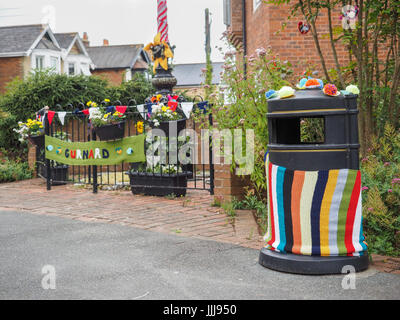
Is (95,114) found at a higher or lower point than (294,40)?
lower

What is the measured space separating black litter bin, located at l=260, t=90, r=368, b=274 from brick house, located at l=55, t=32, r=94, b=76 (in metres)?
35.6

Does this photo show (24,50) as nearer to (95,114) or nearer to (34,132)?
(34,132)

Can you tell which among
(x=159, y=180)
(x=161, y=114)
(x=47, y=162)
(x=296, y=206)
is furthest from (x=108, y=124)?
(x=296, y=206)

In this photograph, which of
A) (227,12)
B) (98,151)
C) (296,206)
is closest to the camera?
(296,206)

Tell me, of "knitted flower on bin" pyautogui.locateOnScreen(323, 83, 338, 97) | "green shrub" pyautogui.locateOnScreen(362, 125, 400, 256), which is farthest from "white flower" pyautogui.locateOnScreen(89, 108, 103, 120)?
"knitted flower on bin" pyautogui.locateOnScreen(323, 83, 338, 97)

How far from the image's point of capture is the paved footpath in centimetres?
593

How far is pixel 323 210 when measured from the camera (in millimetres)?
4250

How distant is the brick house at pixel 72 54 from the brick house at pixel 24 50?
1.96 meters

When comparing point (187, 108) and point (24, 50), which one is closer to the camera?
point (187, 108)

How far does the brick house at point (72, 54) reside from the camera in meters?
38.6

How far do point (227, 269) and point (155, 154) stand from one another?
4.61m

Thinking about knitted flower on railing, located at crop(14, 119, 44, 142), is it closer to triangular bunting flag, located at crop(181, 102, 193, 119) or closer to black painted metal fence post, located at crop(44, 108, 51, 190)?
black painted metal fence post, located at crop(44, 108, 51, 190)

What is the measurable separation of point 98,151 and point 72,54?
32.4 m

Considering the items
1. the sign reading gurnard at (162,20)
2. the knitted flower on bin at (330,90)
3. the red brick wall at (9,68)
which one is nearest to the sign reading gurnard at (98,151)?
the sign reading gurnard at (162,20)
